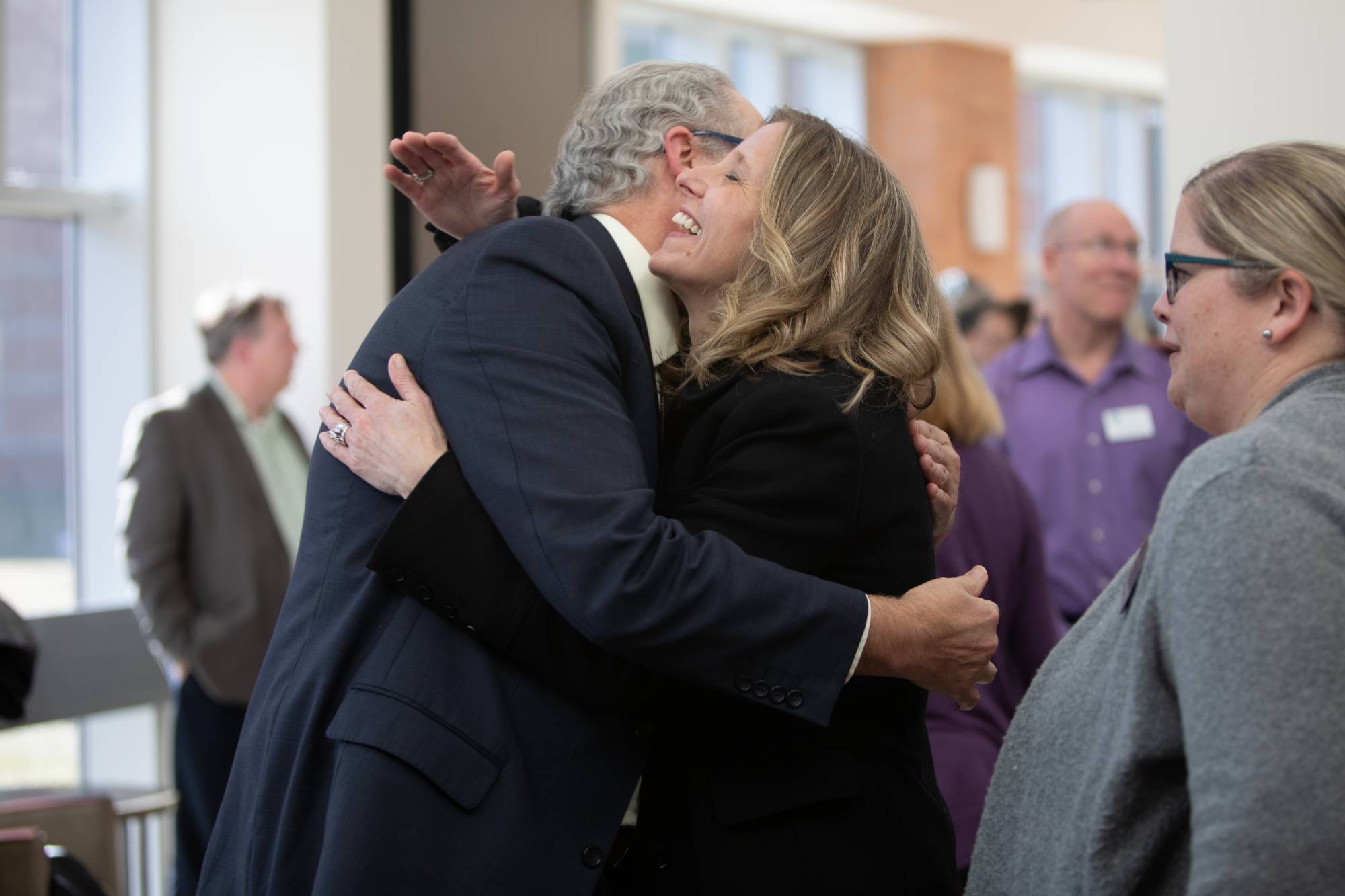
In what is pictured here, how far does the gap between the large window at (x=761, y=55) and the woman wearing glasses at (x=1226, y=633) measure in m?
7.66

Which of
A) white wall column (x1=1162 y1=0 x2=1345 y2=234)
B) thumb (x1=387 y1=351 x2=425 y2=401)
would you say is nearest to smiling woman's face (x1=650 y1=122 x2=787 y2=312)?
thumb (x1=387 y1=351 x2=425 y2=401)

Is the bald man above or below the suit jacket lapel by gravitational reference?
below

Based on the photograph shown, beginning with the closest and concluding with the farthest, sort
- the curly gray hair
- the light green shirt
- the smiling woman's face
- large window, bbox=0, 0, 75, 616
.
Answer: the smiling woman's face → the curly gray hair → the light green shirt → large window, bbox=0, 0, 75, 616

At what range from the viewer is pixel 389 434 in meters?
1.49

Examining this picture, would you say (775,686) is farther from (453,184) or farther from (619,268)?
(453,184)

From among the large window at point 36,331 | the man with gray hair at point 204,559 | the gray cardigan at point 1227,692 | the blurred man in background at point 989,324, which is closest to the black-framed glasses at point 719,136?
the gray cardigan at point 1227,692

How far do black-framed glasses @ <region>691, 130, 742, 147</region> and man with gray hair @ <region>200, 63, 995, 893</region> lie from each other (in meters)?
0.38

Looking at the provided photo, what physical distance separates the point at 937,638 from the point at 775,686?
21 centimetres

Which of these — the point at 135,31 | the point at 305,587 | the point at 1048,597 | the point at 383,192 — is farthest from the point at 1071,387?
the point at 135,31

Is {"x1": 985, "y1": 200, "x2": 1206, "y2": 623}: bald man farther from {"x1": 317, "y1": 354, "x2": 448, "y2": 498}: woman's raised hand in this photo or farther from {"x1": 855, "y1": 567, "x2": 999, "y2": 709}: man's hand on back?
{"x1": 317, "y1": 354, "x2": 448, "y2": 498}: woman's raised hand

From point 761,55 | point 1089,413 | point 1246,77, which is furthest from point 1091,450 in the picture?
point 761,55

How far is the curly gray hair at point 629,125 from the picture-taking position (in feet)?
6.02

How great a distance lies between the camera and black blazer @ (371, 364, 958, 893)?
1440 millimetres

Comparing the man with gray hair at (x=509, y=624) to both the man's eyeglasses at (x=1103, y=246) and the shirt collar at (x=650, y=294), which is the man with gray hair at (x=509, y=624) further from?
the man's eyeglasses at (x=1103, y=246)
